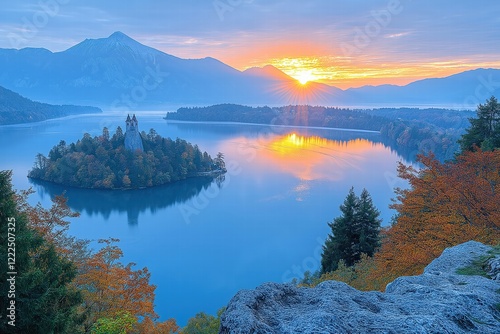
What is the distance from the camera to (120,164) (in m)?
55.0

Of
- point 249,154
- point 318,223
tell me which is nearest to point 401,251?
point 318,223

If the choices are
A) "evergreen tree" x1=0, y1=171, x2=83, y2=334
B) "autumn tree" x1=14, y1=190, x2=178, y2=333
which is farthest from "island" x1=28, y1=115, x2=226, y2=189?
"evergreen tree" x1=0, y1=171, x2=83, y2=334

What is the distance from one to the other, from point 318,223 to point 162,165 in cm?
3179

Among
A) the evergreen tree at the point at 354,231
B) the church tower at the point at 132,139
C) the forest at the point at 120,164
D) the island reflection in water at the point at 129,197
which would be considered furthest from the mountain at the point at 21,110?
the evergreen tree at the point at 354,231

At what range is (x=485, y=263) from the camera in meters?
5.82

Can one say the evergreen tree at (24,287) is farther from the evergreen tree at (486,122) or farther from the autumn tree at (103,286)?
the evergreen tree at (486,122)

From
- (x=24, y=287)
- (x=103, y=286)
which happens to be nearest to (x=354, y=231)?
(x=103, y=286)

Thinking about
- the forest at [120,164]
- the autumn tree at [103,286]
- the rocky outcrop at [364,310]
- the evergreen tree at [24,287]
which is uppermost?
the rocky outcrop at [364,310]

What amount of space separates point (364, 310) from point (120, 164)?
55466 millimetres

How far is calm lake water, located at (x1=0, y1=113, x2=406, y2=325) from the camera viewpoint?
81.6 ft

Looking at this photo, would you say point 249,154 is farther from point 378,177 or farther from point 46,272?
point 46,272

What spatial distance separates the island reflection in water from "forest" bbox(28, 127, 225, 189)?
1.52 m

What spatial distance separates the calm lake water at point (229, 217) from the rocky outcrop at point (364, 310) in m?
18.2

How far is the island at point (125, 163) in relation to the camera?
52.2 m
